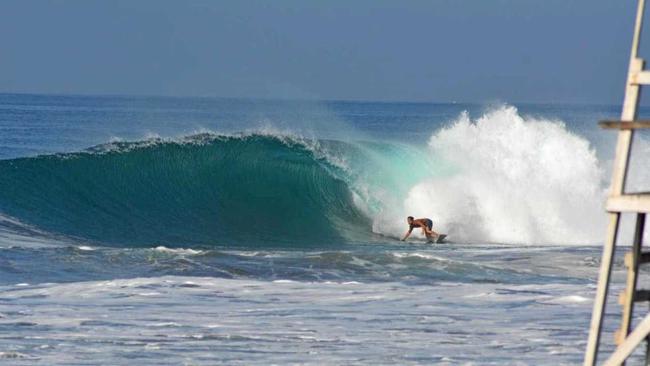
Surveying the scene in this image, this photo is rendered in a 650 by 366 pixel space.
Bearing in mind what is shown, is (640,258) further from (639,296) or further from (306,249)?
(306,249)

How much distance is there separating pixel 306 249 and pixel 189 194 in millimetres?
5420

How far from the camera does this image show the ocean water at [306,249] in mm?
10883

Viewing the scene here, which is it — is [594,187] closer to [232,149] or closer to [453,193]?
[453,193]

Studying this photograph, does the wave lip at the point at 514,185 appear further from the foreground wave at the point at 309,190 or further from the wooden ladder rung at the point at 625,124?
the wooden ladder rung at the point at 625,124

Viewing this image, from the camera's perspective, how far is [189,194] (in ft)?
84.8

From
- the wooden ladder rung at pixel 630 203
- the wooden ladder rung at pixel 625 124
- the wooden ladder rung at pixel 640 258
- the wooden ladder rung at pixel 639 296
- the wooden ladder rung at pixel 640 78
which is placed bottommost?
the wooden ladder rung at pixel 639 296

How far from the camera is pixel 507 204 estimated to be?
24734 mm

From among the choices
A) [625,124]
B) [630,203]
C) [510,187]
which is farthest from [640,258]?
[510,187]

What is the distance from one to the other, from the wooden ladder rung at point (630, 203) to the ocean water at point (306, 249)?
4.03 meters

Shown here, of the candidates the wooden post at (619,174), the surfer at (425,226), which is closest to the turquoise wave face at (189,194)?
the surfer at (425,226)

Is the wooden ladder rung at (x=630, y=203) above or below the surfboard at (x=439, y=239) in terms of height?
above

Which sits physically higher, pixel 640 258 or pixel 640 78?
pixel 640 78

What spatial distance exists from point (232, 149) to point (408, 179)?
3709 millimetres

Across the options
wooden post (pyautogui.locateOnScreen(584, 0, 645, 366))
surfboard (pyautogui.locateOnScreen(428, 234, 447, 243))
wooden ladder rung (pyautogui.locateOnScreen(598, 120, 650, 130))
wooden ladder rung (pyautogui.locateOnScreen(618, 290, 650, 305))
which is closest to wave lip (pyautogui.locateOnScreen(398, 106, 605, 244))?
surfboard (pyautogui.locateOnScreen(428, 234, 447, 243))
